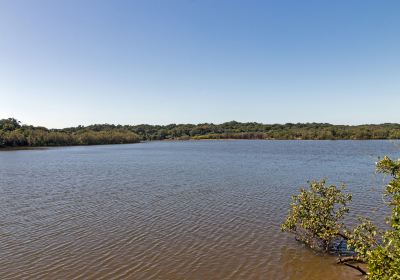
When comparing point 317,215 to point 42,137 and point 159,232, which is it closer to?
point 159,232

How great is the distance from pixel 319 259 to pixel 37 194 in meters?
24.4

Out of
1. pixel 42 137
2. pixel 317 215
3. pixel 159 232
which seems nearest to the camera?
pixel 317 215

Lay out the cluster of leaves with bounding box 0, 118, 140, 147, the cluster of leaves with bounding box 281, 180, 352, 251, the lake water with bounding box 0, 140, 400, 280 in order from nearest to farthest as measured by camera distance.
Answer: the lake water with bounding box 0, 140, 400, 280 < the cluster of leaves with bounding box 281, 180, 352, 251 < the cluster of leaves with bounding box 0, 118, 140, 147

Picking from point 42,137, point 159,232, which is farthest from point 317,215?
point 42,137

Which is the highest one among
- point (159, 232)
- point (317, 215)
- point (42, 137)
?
point (42, 137)

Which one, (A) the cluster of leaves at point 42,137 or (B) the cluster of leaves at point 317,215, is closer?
(B) the cluster of leaves at point 317,215

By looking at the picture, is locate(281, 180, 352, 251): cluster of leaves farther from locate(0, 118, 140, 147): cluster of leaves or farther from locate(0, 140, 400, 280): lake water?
locate(0, 118, 140, 147): cluster of leaves

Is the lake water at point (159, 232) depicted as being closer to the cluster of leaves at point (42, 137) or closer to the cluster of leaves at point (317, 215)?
the cluster of leaves at point (317, 215)

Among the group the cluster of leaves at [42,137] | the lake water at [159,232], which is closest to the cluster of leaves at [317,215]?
the lake water at [159,232]

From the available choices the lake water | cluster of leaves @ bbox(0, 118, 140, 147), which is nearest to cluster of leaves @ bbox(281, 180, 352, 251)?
the lake water

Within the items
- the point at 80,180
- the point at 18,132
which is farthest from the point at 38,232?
the point at 18,132

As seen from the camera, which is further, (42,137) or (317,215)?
(42,137)

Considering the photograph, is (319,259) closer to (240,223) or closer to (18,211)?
(240,223)

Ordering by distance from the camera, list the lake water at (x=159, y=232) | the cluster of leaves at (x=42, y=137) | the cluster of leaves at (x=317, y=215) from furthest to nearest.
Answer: the cluster of leaves at (x=42, y=137) < the cluster of leaves at (x=317, y=215) < the lake water at (x=159, y=232)
